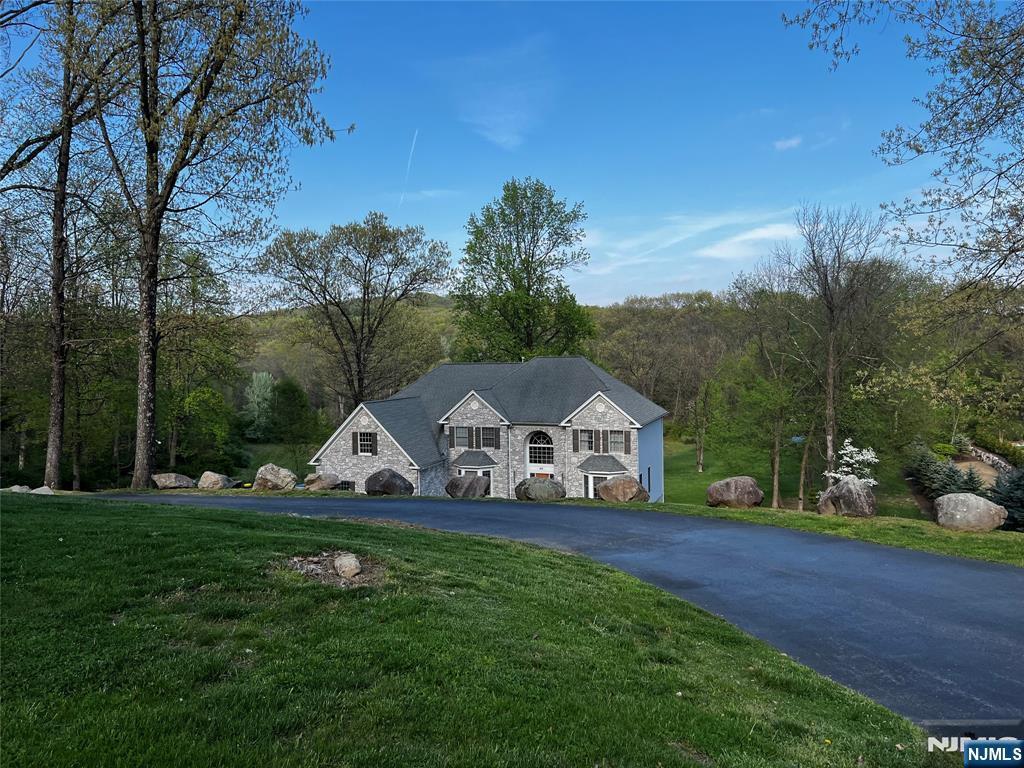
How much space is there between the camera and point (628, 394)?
32312 mm

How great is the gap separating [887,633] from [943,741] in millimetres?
3653

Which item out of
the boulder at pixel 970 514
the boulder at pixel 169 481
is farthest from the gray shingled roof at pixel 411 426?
the boulder at pixel 970 514

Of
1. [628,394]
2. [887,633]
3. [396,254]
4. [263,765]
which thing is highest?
[396,254]

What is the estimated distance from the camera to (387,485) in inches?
977

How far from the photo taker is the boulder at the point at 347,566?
24.8 ft

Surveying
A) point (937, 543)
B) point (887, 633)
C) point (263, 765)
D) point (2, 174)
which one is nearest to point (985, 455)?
point (937, 543)

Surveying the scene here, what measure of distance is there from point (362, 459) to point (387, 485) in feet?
20.0

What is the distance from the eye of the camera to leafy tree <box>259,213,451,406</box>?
3444 cm

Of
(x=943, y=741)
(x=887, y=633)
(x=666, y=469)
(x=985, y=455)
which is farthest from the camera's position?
(x=666, y=469)

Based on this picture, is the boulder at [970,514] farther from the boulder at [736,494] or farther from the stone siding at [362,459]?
the stone siding at [362,459]

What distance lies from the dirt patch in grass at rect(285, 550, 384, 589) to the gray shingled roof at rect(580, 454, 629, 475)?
2221 centimetres

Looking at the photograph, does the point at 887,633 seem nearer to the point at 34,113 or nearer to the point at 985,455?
the point at 34,113

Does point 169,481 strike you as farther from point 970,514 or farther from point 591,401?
point 970,514

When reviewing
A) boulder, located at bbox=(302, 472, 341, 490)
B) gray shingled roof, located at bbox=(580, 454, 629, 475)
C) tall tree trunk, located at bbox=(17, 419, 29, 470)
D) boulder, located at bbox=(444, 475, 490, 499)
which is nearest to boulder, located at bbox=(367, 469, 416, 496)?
boulder, located at bbox=(444, 475, 490, 499)
